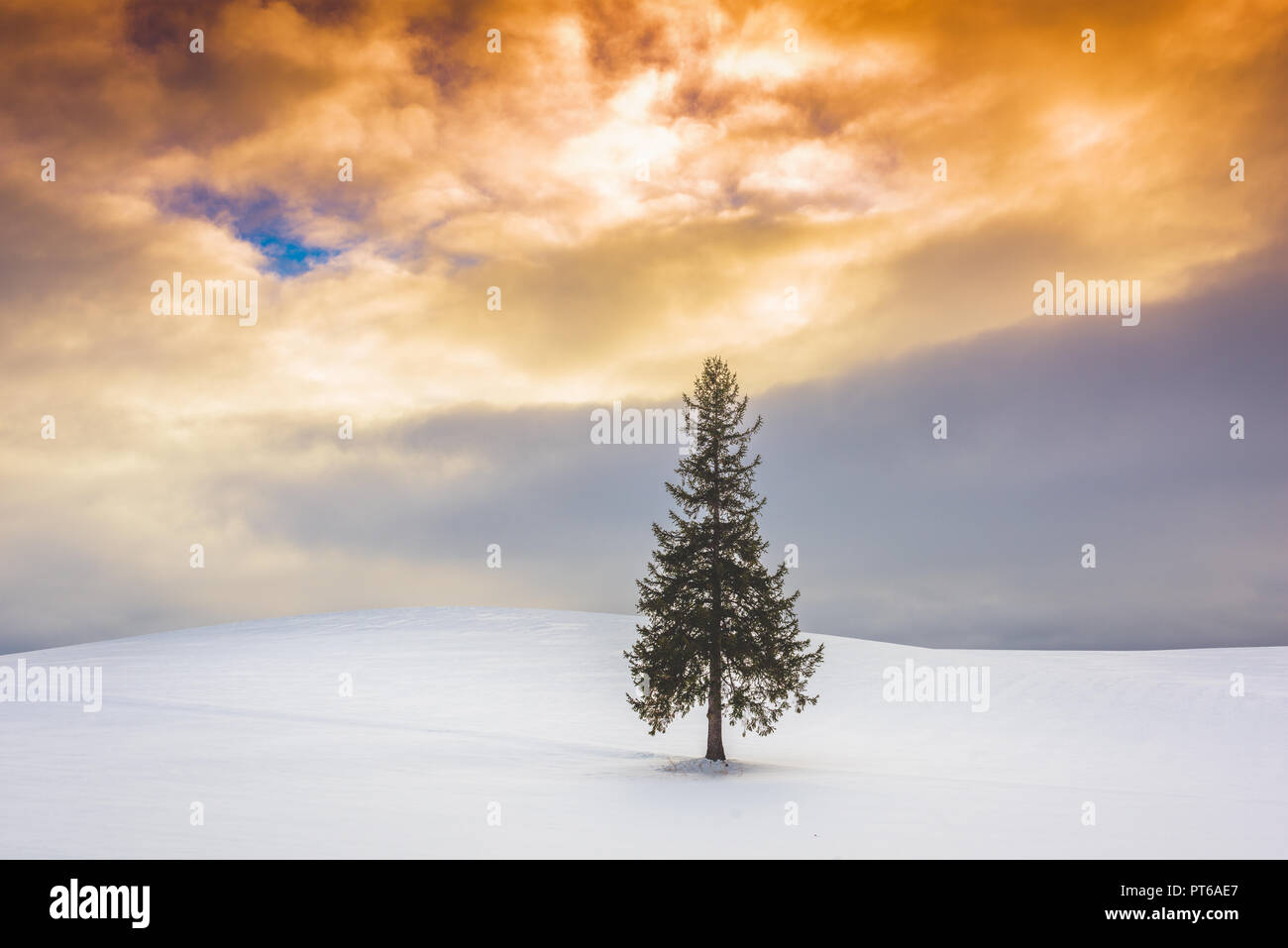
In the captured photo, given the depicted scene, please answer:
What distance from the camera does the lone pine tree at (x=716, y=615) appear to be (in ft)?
83.3

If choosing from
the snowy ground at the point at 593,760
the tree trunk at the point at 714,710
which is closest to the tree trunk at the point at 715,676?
the tree trunk at the point at 714,710

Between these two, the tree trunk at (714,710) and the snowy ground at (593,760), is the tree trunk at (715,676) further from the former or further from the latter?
the snowy ground at (593,760)

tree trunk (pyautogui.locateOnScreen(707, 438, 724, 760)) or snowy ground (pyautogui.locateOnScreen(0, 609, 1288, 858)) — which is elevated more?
tree trunk (pyautogui.locateOnScreen(707, 438, 724, 760))

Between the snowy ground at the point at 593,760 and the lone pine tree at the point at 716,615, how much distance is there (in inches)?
84.1

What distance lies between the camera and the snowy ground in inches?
631

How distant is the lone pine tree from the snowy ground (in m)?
2.14

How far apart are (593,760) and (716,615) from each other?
6.37 m

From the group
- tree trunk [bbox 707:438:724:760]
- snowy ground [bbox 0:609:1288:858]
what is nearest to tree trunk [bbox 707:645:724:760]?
tree trunk [bbox 707:438:724:760]

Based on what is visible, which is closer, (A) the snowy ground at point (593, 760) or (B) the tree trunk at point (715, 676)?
(A) the snowy ground at point (593, 760)

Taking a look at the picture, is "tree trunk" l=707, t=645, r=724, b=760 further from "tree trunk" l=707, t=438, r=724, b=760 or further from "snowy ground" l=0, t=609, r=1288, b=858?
"snowy ground" l=0, t=609, r=1288, b=858

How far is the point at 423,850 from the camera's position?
1458 cm

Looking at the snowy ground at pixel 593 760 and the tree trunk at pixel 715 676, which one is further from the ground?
the tree trunk at pixel 715 676

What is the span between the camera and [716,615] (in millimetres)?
25766

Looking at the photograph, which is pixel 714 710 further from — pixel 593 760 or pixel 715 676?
pixel 593 760
